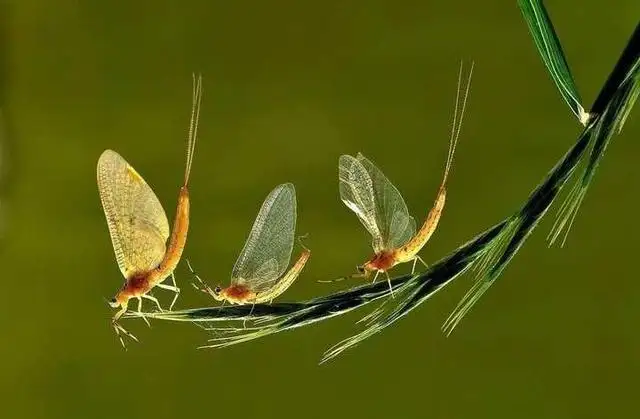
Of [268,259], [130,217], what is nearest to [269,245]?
[268,259]

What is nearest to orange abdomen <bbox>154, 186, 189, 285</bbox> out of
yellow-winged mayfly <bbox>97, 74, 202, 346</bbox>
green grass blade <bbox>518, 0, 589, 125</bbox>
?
yellow-winged mayfly <bbox>97, 74, 202, 346</bbox>

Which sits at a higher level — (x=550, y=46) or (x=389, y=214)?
(x=550, y=46)

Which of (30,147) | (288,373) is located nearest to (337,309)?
(288,373)

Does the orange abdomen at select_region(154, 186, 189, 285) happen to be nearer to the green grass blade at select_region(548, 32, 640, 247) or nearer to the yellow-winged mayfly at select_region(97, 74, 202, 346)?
the yellow-winged mayfly at select_region(97, 74, 202, 346)

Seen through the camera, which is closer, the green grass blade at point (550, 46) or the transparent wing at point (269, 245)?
the green grass blade at point (550, 46)

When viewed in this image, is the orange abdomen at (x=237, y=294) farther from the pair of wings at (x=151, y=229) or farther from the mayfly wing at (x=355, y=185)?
the mayfly wing at (x=355, y=185)

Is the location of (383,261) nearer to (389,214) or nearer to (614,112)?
(389,214)

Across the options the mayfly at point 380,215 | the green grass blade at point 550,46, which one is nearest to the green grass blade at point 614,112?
the green grass blade at point 550,46

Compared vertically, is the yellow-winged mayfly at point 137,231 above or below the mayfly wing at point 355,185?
above
